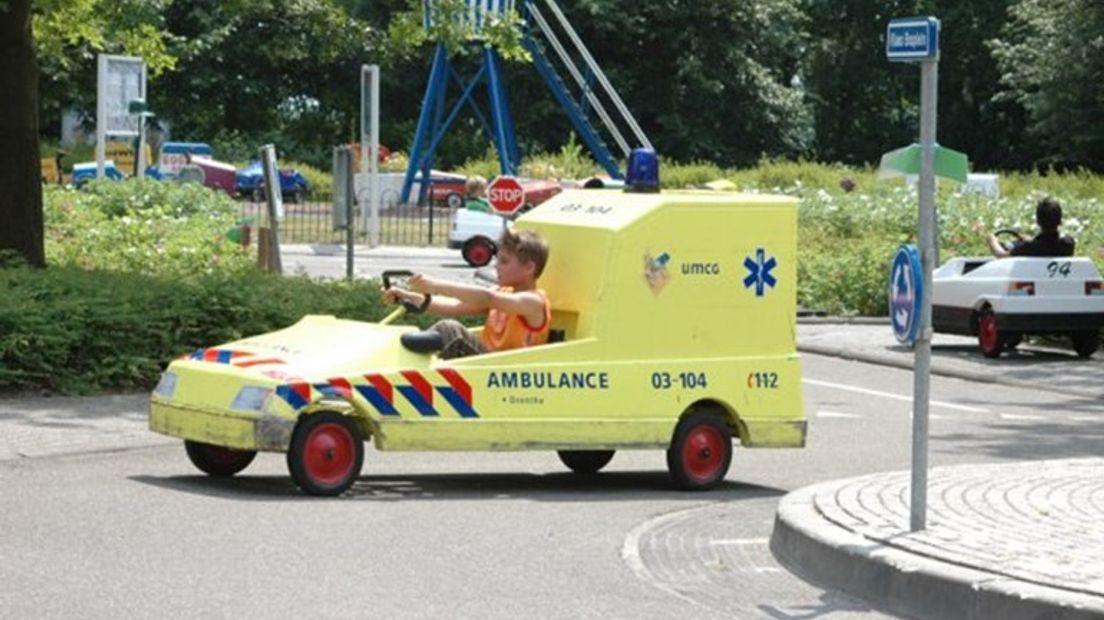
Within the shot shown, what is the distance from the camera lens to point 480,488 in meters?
14.5

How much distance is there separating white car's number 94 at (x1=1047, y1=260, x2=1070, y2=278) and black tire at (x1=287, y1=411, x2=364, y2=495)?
45.7 ft

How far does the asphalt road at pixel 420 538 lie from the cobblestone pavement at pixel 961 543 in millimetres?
200

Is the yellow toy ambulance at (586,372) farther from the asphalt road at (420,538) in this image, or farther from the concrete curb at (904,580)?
the concrete curb at (904,580)

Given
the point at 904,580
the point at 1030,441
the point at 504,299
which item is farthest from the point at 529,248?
the point at 1030,441

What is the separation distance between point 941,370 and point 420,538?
45.0ft

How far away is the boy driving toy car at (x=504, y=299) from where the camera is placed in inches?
560

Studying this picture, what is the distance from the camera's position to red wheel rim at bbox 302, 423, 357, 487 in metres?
13.5

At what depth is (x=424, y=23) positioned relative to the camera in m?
24.7

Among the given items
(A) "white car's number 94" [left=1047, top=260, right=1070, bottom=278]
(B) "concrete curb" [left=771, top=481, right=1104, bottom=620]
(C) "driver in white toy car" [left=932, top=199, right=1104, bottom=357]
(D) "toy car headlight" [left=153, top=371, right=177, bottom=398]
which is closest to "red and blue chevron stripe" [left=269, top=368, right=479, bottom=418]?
(D) "toy car headlight" [left=153, top=371, right=177, bottom=398]

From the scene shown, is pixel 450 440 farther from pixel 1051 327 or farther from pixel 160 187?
pixel 160 187

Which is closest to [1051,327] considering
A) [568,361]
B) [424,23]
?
[424,23]

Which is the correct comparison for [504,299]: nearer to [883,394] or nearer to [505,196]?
[883,394]

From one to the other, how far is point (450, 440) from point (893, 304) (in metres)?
3.30

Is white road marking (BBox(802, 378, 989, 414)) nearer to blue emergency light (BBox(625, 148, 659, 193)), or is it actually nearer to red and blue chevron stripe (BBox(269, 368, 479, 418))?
blue emergency light (BBox(625, 148, 659, 193))
